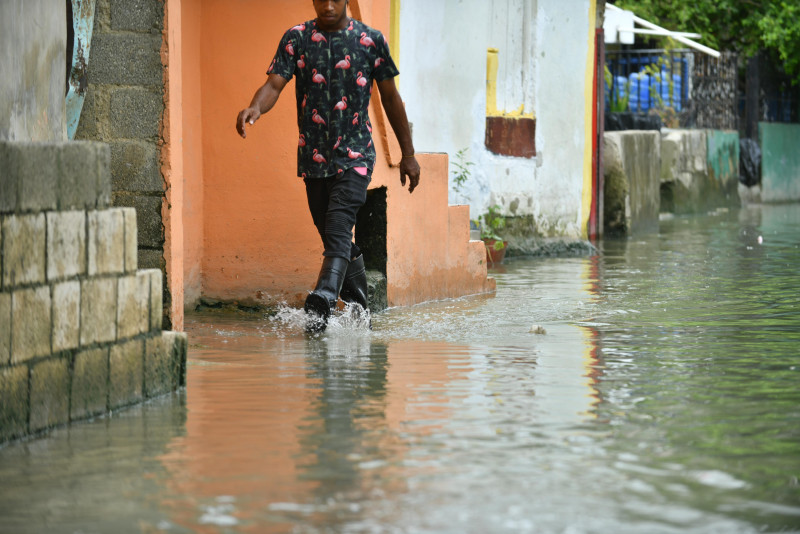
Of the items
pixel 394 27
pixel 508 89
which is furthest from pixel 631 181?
pixel 394 27

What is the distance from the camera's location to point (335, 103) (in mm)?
7066

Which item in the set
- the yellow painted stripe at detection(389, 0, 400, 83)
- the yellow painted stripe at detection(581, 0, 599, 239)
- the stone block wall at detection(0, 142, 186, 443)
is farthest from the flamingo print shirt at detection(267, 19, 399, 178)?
the yellow painted stripe at detection(581, 0, 599, 239)

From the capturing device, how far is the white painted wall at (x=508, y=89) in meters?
12.1

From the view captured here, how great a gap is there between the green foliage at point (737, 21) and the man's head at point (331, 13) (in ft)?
57.9

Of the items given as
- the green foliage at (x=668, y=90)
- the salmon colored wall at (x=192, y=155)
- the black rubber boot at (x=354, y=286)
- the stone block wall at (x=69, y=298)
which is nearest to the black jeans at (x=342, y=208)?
the black rubber boot at (x=354, y=286)

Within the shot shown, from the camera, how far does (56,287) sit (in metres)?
4.63

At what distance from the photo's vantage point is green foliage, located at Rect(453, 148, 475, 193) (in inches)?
481

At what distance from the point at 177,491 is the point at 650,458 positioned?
4.57ft

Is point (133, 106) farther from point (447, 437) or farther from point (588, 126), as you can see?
point (588, 126)

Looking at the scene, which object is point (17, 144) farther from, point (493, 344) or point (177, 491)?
point (493, 344)

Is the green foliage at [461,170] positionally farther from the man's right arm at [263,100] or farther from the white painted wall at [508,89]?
the man's right arm at [263,100]

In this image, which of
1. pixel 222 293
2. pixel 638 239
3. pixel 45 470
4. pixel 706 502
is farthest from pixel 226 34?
pixel 638 239

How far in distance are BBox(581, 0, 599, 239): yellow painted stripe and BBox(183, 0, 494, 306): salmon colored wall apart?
239 inches

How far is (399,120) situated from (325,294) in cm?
107
